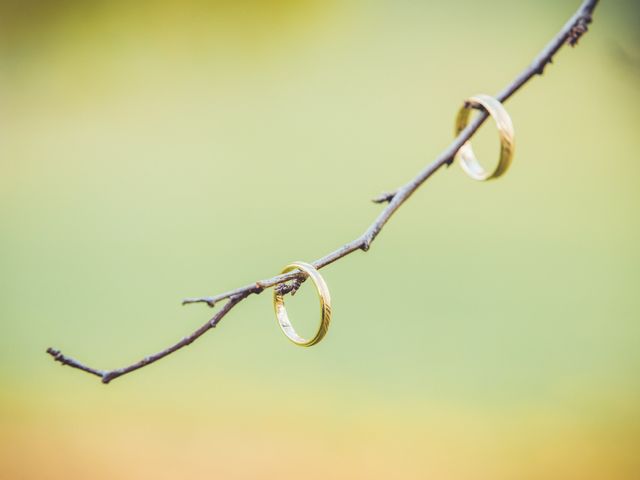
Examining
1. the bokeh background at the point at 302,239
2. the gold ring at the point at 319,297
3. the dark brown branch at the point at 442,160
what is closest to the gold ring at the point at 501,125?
the dark brown branch at the point at 442,160

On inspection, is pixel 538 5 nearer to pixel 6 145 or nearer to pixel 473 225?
pixel 473 225

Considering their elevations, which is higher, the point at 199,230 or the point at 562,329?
the point at 199,230

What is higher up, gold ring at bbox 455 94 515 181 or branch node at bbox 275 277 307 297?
gold ring at bbox 455 94 515 181

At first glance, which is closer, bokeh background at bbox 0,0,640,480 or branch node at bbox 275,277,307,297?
branch node at bbox 275,277,307,297

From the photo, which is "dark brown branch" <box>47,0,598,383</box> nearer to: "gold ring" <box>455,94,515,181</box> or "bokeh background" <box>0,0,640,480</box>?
"gold ring" <box>455,94,515,181</box>

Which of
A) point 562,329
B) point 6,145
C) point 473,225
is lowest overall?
point 562,329

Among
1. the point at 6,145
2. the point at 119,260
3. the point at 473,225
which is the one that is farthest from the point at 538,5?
the point at 6,145

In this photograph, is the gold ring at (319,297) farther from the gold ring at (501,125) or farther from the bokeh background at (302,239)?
the bokeh background at (302,239)

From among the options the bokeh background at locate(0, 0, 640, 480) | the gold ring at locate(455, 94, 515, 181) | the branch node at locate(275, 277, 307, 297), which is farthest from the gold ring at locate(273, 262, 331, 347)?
the bokeh background at locate(0, 0, 640, 480)

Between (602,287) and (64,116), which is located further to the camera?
(64,116)
